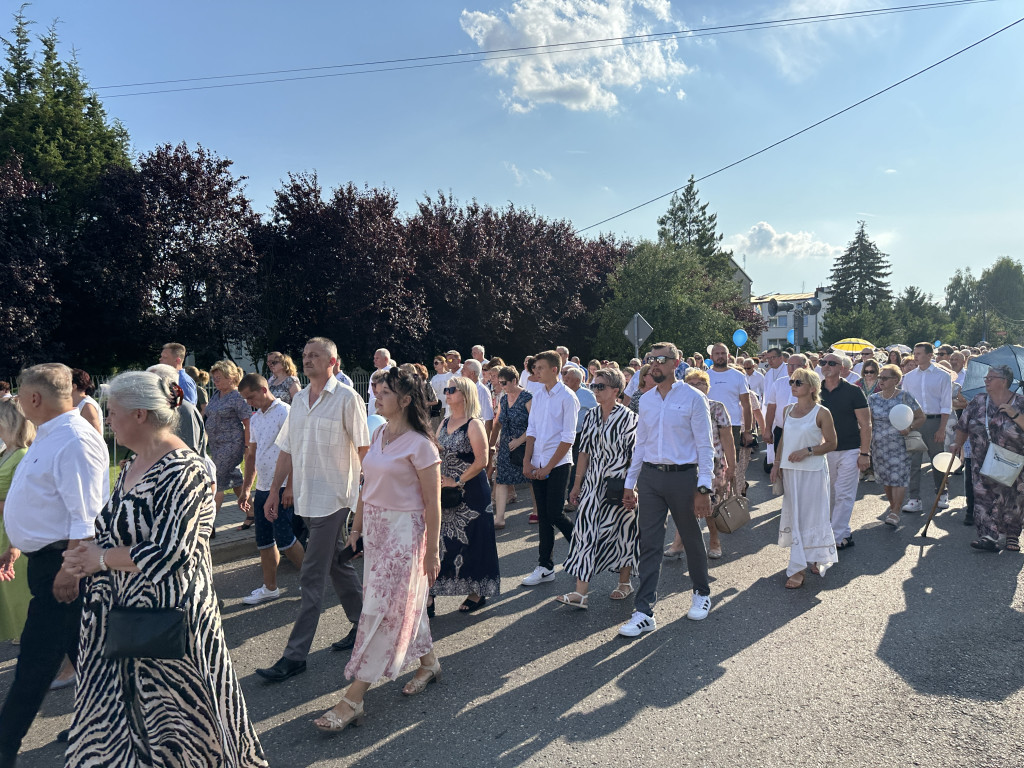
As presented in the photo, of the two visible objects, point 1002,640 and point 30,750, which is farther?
point 1002,640

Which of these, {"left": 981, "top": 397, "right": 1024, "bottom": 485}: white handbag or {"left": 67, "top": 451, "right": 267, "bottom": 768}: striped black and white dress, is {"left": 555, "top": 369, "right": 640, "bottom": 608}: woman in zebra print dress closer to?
{"left": 67, "top": 451, "right": 267, "bottom": 768}: striped black and white dress

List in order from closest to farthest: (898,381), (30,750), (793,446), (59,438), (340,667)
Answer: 1. (59,438)
2. (30,750)
3. (340,667)
4. (793,446)
5. (898,381)

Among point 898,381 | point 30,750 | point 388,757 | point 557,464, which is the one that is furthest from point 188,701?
point 898,381

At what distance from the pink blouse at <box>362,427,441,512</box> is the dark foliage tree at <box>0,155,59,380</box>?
15695mm

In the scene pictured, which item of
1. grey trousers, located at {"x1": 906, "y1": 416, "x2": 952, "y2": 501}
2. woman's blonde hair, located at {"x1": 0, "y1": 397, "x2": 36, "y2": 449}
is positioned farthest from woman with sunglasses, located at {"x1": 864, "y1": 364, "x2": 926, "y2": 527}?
woman's blonde hair, located at {"x1": 0, "y1": 397, "x2": 36, "y2": 449}

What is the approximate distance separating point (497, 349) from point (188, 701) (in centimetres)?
2615

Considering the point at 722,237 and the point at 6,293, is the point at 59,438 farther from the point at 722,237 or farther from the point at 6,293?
the point at 722,237

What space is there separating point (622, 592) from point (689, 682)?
1600 mm

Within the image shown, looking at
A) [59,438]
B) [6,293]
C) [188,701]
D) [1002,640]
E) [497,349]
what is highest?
[6,293]

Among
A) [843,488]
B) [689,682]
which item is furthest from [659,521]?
[843,488]

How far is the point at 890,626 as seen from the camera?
4.83m

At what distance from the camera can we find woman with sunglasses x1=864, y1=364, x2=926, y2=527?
25.9ft

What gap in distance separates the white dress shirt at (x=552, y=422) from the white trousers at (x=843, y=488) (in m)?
2.69

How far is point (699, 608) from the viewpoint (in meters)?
5.08
